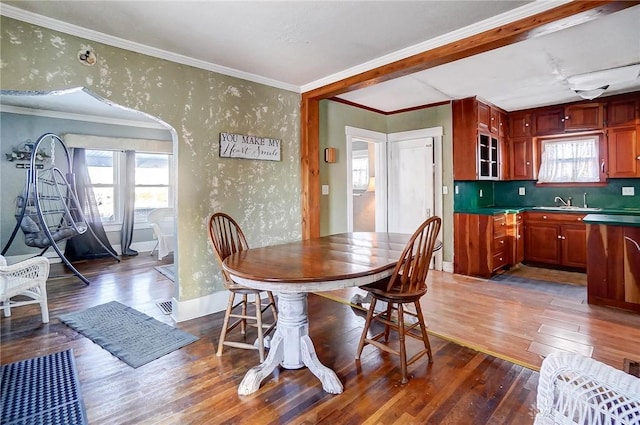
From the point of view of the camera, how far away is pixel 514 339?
8.38 ft

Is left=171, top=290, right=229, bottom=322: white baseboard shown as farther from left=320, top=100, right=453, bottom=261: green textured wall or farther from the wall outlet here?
the wall outlet

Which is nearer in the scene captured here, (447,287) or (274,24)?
(274,24)

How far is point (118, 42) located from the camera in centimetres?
263

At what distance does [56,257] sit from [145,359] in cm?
436

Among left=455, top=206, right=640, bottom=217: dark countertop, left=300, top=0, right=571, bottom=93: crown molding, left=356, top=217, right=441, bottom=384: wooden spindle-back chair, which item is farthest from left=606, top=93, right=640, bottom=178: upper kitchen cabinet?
left=356, top=217, right=441, bottom=384: wooden spindle-back chair

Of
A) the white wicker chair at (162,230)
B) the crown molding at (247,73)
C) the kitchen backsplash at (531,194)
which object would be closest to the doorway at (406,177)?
the kitchen backsplash at (531,194)

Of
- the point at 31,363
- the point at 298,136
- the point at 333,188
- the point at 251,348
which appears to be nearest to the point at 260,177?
the point at 298,136

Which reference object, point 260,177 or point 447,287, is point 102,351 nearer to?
point 260,177

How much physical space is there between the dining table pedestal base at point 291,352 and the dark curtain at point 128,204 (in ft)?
16.8

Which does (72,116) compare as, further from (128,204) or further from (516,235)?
(516,235)

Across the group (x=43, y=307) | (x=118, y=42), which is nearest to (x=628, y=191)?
(x=118, y=42)

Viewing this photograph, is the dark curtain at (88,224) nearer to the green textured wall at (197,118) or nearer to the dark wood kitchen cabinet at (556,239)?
the green textured wall at (197,118)

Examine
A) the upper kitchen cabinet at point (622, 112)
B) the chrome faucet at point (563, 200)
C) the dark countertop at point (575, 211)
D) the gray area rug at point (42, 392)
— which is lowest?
the gray area rug at point (42, 392)

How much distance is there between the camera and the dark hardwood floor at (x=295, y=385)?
1.72 m
